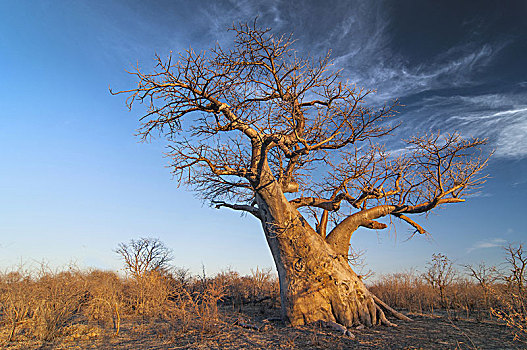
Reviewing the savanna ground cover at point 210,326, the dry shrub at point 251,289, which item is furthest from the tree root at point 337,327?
the dry shrub at point 251,289

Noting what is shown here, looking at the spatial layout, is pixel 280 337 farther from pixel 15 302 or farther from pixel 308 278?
pixel 15 302

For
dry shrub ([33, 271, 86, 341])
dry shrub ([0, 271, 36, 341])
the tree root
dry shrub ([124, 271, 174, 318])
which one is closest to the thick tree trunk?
the tree root

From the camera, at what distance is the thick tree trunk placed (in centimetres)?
685

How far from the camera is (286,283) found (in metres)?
7.14

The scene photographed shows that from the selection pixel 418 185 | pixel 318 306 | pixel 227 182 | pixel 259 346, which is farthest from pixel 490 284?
pixel 227 182

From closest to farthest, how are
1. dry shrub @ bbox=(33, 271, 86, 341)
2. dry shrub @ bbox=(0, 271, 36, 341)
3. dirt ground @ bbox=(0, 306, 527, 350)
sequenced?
1. dirt ground @ bbox=(0, 306, 527, 350)
2. dry shrub @ bbox=(33, 271, 86, 341)
3. dry shrub @ bbox=(0, 271, 36, 341)

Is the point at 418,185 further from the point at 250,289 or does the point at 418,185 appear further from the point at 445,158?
the point at 250,289

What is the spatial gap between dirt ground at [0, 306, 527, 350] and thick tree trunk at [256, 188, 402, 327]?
352 millimetres

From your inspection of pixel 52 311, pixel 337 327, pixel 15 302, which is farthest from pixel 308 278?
pixel 15 302

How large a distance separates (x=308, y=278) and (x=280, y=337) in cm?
154

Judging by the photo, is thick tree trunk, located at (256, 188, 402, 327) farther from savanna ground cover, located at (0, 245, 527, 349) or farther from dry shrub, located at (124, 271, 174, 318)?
dry shrub, located at (124, 271, 174, 318)

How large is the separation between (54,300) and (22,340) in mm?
875

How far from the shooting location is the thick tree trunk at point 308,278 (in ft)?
22.5

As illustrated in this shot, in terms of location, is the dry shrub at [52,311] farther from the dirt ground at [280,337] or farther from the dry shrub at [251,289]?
the dry shrub at [251,289]
